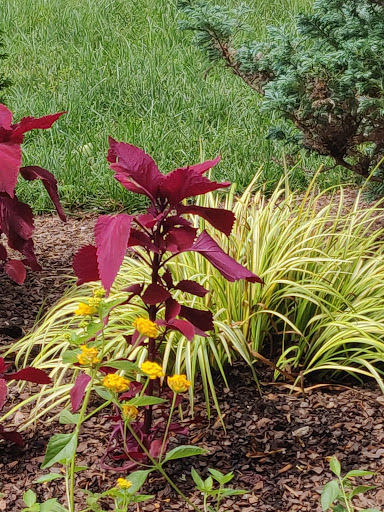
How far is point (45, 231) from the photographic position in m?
4.12

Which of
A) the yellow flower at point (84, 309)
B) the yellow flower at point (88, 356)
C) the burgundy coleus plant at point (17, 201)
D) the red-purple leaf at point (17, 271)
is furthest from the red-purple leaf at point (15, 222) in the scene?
the yellow flower at point (88, 356)

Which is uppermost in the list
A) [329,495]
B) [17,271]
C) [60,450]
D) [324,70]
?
[324,70]

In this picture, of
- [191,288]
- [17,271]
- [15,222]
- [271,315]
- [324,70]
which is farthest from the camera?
[324,70]

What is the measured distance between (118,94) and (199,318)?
410cm

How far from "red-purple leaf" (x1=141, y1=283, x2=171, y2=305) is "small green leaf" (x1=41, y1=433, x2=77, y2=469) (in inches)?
16.0

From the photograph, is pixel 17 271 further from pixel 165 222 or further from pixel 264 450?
pixel 264 450

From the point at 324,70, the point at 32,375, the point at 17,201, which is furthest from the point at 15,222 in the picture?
the point at 324,70

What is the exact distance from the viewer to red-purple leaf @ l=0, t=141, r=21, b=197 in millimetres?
1998

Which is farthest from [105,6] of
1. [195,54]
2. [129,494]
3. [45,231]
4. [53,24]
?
[129,494]

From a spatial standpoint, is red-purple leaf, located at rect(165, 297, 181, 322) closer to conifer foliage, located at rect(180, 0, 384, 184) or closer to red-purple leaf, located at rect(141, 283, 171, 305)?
red-purple leaf, located at rect(141, 283, 171, 305)

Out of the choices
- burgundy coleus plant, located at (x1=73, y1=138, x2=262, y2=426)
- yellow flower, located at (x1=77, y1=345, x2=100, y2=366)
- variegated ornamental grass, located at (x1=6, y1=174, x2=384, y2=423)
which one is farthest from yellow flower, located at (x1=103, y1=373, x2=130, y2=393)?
variegated ornamental grass, located at (x1=6, y1=174, x2=384, y2=423)

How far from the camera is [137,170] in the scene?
1971 mm

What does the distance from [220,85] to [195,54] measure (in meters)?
0.64

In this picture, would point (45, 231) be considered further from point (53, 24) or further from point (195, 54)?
point (53, 24)
